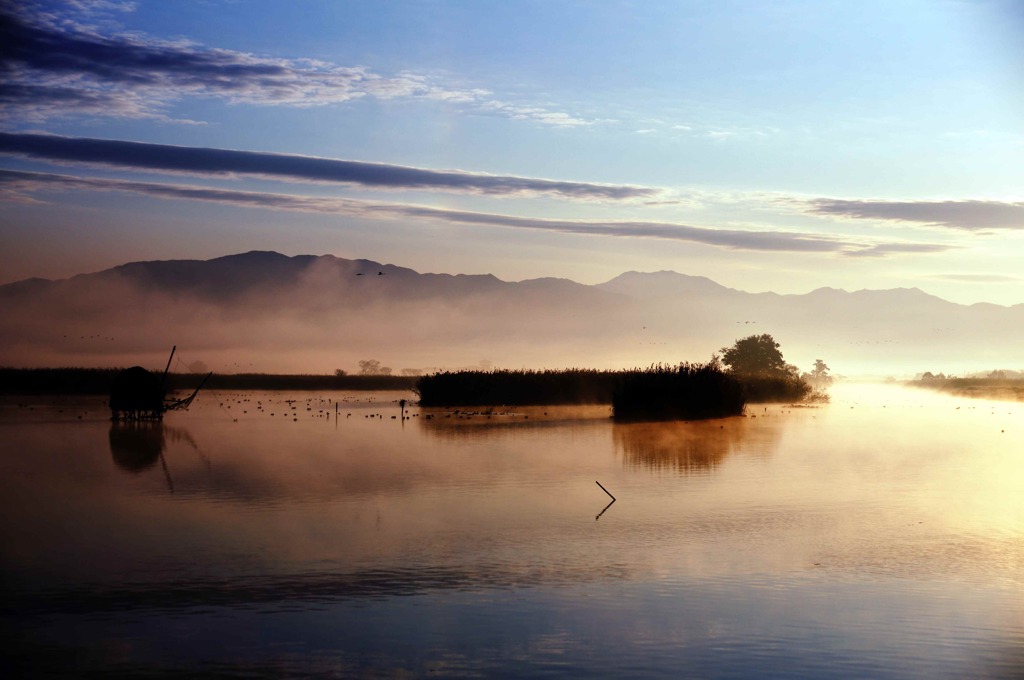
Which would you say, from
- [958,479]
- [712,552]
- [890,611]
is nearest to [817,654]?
[890,611]

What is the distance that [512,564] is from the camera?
13938 mm

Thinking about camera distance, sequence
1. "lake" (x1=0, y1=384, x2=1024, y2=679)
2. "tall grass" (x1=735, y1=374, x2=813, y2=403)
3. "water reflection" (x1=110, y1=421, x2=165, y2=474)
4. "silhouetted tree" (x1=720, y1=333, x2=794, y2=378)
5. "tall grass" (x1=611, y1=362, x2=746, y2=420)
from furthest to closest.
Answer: "silhouetted tree" (x1=720, y1=333, x2=794, y2=378), "tall grass" (x1=735, y1=374, x2=813, y2=403), "tall grass" (x1=611, y1=362, x2=746, y2=420), "water reflection" (x1=110, y1=421, x2=165, y2=474), "lake" (x1=0, y1=384, x2=1024, y2=679)

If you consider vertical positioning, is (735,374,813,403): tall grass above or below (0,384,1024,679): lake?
above

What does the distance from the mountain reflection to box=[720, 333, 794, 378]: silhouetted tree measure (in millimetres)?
40160

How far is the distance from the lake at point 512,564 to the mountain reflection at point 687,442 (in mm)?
302

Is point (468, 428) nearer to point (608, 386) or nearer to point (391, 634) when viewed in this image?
point (608, 386)

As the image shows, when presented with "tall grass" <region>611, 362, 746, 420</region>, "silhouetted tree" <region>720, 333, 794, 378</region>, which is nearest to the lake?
"tall grass" <region>611, 362, 746, 420</region>

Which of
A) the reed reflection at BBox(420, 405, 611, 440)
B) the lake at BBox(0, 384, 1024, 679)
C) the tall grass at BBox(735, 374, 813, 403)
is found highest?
the tall grass at BBox(735, 374, 813, 403)

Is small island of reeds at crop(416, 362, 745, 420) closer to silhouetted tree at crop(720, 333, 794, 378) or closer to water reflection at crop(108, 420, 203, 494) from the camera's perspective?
water reflection at crop(108, 420, 203, 494)

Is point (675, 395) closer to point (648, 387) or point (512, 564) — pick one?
point (648, 387)

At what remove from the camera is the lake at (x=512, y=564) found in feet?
32.4

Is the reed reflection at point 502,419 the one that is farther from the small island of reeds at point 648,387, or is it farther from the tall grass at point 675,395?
the small island of reeds at point 648,387

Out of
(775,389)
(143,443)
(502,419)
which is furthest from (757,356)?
(143,443)

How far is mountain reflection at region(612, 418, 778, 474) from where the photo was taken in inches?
→ 1077
